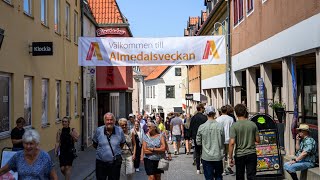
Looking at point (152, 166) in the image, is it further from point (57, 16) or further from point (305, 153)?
point (57, 16)

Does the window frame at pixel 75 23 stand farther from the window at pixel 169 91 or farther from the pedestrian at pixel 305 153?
the window at pixel 169 91

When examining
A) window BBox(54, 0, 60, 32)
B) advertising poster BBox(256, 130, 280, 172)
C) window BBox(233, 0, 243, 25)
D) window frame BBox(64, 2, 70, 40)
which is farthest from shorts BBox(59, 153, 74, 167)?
window BBox(233, 0, 243, 25)

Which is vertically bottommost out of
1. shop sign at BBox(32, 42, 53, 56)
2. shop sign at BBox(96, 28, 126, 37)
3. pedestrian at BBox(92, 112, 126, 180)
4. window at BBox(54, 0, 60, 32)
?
pedestrian at BBox(92, 112, 126, 180)

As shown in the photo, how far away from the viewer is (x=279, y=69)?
66.5ft

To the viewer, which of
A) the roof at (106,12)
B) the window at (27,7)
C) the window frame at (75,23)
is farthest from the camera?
the roof at (106,12)

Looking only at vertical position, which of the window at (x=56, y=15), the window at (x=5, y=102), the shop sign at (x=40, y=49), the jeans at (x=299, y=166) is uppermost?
the window at (x=56, y=15)

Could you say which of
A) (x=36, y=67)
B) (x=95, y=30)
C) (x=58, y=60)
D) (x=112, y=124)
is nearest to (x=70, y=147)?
(x=112, y=124)

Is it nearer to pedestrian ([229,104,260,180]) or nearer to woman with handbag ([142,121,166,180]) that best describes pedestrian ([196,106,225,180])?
pedestrian ([229,104,260,180])

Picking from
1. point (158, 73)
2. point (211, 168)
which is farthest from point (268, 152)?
point (158, 73)

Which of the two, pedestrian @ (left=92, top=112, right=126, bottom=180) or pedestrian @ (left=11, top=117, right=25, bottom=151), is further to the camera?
pedestrian @ (left=11, top=117, right=25, bottom=151)

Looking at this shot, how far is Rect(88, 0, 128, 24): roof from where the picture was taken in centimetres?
3225

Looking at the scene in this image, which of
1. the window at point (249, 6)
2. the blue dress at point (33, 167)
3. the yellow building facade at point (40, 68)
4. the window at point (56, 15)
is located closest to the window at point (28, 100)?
the yellow building facade at point (40, 68)

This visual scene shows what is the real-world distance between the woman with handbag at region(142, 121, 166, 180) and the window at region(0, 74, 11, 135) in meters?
3.83

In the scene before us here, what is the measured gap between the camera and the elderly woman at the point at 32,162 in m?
5.41
